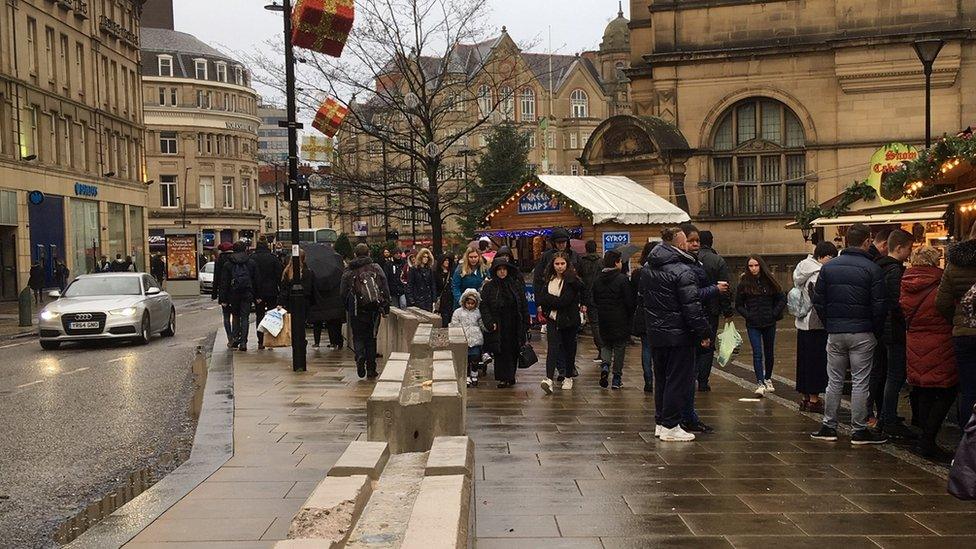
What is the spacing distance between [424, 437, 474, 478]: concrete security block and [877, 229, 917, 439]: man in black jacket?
492cm

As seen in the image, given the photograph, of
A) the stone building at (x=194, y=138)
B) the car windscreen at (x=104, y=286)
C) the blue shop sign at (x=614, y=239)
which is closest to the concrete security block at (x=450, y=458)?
the blue shop sign at (x=614, y=239)

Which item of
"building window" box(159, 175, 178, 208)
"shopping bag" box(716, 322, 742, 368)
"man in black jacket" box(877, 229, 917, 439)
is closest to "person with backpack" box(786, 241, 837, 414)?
"shopping bag" box(716, 322, 742, 368)

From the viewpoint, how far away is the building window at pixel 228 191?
9831cm

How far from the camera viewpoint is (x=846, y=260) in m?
9.80

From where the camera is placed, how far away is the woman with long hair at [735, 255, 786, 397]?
12.9m

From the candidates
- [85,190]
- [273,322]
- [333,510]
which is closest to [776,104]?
[273,322]

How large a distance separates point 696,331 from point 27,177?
36.7 meters

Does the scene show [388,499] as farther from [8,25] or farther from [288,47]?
[8,25]

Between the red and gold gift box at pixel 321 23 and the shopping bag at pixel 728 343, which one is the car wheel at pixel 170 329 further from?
the shopping bag at pixel 728 343

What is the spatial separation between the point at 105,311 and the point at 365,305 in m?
8.63

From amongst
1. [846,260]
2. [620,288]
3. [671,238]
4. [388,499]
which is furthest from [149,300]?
[388,499]

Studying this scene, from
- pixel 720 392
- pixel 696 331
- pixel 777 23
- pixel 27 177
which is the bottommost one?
pixel 720 392

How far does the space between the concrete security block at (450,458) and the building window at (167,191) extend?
300 feet

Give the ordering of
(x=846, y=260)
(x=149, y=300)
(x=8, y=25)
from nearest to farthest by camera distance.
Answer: (x=846, y=260)
(x=149, y=300)
(x=8, y=25)
